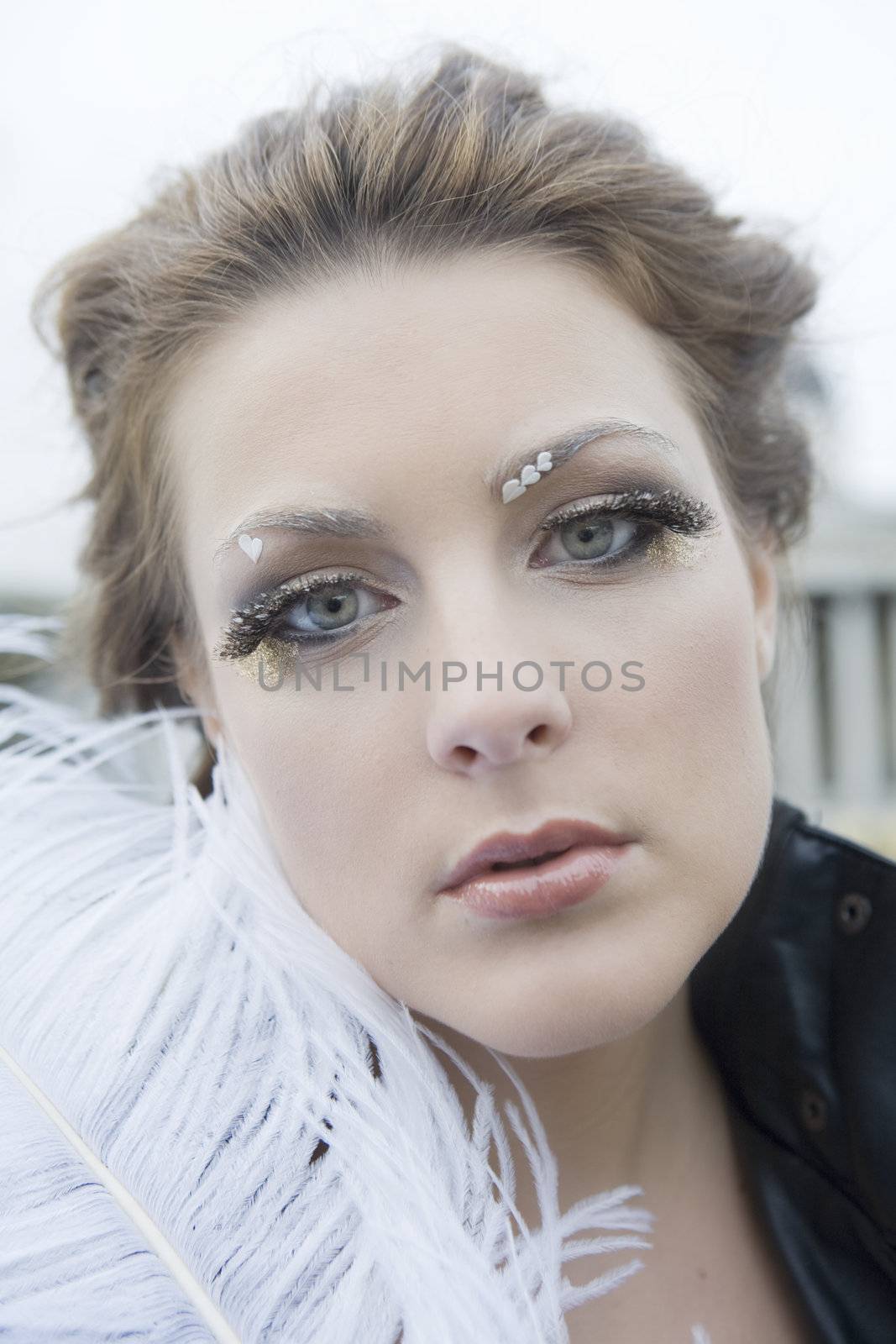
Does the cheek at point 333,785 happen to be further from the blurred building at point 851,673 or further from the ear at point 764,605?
the blurred building at point 851,673

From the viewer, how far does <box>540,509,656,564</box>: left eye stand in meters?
1.40

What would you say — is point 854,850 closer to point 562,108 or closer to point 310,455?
point 310,455

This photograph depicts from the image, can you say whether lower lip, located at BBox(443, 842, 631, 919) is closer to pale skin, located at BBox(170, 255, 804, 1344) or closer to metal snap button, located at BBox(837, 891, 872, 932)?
pale skin, located at BBox(170, 255, 804, 1344)

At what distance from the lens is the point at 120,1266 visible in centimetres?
114

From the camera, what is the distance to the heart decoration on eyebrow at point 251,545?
139cm

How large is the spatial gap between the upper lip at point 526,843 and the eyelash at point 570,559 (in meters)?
0.37

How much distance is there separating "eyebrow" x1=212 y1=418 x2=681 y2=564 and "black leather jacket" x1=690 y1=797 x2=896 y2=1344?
86cm

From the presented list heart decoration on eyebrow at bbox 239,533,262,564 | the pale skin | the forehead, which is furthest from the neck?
the forehead

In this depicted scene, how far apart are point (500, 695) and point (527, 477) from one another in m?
0.31

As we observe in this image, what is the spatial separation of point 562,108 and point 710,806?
1.21 m

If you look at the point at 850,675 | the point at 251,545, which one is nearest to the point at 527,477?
the point at 251,545

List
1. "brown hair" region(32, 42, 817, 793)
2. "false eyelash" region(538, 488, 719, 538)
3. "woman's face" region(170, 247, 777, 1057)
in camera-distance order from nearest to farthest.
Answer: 1. "woman's face" region(170, 247, 777, 1057)
2. "false eyelash" region(538, 488, 719, 538)
3. "brown hair" region(32, 42, 817, 793)

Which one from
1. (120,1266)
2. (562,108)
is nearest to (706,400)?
(562,108)

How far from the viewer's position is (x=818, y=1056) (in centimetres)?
168
